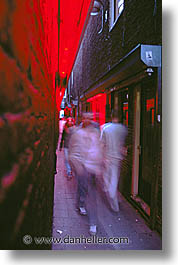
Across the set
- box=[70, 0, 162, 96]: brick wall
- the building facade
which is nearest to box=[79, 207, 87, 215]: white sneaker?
the building facade

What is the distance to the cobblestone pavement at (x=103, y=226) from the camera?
2652mm

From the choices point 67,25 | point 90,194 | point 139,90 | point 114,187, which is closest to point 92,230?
point 90,194

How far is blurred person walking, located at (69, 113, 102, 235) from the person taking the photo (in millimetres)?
3293

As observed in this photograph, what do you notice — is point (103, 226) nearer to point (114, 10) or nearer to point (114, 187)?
point (114, 187)

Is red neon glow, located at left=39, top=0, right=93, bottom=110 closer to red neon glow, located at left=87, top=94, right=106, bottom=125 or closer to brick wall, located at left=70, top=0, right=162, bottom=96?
brick wall, located at left=70, top=0, right=162, bottom=96

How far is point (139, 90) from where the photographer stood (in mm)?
4391

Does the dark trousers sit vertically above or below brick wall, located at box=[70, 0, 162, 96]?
below

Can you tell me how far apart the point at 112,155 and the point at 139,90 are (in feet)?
4.28

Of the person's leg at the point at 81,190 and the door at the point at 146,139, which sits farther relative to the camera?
the door at the point at 146,139

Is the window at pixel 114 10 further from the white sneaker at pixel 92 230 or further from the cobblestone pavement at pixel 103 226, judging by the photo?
the white sneaker at pixel 92 230

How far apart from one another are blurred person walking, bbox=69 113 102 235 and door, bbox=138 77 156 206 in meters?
0.92

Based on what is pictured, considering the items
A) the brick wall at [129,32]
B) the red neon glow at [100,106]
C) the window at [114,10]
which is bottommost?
the red neon glow at [100,106]

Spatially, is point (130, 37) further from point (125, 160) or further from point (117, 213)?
point (117, 213)

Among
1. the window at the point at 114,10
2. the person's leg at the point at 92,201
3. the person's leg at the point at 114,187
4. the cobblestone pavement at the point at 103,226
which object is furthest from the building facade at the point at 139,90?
the person's leg at the point at 92,201
